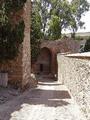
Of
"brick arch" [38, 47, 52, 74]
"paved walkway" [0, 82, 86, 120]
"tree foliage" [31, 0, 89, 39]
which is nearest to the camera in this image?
"paved walkway" [0, 82, 86, 120]

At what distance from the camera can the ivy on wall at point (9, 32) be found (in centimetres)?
1570

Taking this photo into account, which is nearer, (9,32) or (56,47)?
(9,32)

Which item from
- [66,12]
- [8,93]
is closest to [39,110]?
[8,93]

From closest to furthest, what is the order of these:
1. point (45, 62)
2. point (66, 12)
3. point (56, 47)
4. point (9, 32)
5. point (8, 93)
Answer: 1. point (8, 93)
2. point (9, 32)
3. point (56, 47)
4. point (45, 62)
5. point (66, 12)

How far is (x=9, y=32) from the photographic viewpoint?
51.7 ft

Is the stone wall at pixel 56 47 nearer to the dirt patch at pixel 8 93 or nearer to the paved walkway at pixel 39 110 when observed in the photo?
the dirt patch at pixel 8 93

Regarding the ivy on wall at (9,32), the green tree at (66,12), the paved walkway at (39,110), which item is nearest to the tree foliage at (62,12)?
the green tree at (66,12)

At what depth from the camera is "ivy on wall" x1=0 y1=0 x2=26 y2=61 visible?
1570 centimetres

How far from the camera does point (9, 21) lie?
1662 cm

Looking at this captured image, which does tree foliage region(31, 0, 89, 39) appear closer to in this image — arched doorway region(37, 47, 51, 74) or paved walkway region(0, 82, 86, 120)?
arched doorway region(37, 47, 51, 74)

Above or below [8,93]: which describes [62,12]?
above

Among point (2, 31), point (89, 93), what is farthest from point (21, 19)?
point (89, 93)

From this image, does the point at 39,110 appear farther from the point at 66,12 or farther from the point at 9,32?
the point at 66,12

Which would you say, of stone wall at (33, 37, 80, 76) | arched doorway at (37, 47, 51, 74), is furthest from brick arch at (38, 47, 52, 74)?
stone wall at (33, 37, 80, 76)
